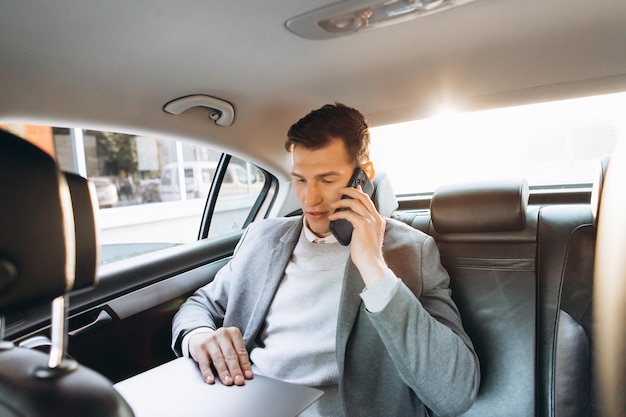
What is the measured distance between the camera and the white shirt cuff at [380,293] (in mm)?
1219

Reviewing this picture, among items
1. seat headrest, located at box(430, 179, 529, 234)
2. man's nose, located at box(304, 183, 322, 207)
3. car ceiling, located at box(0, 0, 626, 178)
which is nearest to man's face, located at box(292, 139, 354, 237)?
man's nose, located at box(304, 183, 322, 207)

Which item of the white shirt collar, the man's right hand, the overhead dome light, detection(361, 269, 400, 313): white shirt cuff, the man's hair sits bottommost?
the man's right hand

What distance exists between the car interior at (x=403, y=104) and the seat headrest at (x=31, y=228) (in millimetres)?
447

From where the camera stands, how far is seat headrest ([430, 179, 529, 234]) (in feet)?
5.65

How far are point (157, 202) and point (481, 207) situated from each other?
274cm

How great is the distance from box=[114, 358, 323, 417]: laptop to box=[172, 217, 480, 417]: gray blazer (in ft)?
1.10

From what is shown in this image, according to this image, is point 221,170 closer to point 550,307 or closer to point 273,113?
point 273,113

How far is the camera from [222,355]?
4.26 ft

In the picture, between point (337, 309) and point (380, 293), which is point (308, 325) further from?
point (380, 293)

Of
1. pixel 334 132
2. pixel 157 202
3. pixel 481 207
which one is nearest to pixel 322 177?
pixel 334 132

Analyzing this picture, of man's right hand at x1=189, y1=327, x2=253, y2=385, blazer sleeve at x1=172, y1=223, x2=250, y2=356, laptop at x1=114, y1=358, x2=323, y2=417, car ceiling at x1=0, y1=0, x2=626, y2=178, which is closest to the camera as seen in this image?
laptop at x1=114, y1=358, x2=323, y2=417

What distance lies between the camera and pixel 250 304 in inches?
68.6

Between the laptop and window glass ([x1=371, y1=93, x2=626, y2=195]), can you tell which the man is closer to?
the laptop

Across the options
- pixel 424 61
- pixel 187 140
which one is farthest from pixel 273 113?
pixel 424 61
